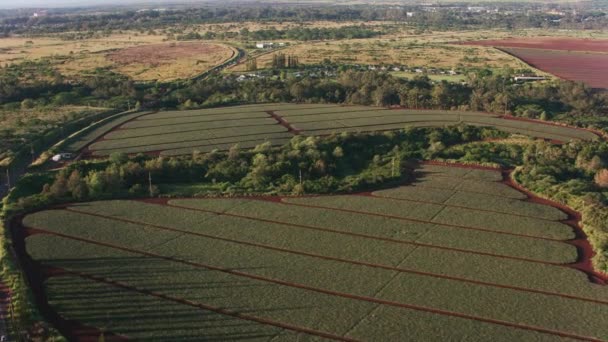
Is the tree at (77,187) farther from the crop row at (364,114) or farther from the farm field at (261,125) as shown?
the crop row at (364,114)

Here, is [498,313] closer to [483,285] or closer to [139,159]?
[483,285]

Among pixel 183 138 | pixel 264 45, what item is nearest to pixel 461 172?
pixel 183 138

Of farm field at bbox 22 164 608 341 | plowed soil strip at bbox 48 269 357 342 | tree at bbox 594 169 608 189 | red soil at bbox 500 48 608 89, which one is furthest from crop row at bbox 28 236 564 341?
red soil at bbox 500 48 608 89

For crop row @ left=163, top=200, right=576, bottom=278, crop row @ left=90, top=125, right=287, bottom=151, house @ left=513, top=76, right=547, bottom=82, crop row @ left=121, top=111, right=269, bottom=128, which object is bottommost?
crop row @ left=163, top=200, right=576, bottom=278

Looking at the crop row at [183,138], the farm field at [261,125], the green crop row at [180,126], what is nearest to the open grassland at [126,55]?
the farm field at [261,125]

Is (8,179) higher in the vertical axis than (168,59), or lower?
lower

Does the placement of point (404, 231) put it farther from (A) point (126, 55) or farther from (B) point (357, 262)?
(A) point (126, 55)

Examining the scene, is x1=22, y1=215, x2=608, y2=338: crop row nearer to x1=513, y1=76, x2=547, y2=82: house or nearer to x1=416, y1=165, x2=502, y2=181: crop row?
x1=416, y1=165, x2=502, y2=181: crop row
